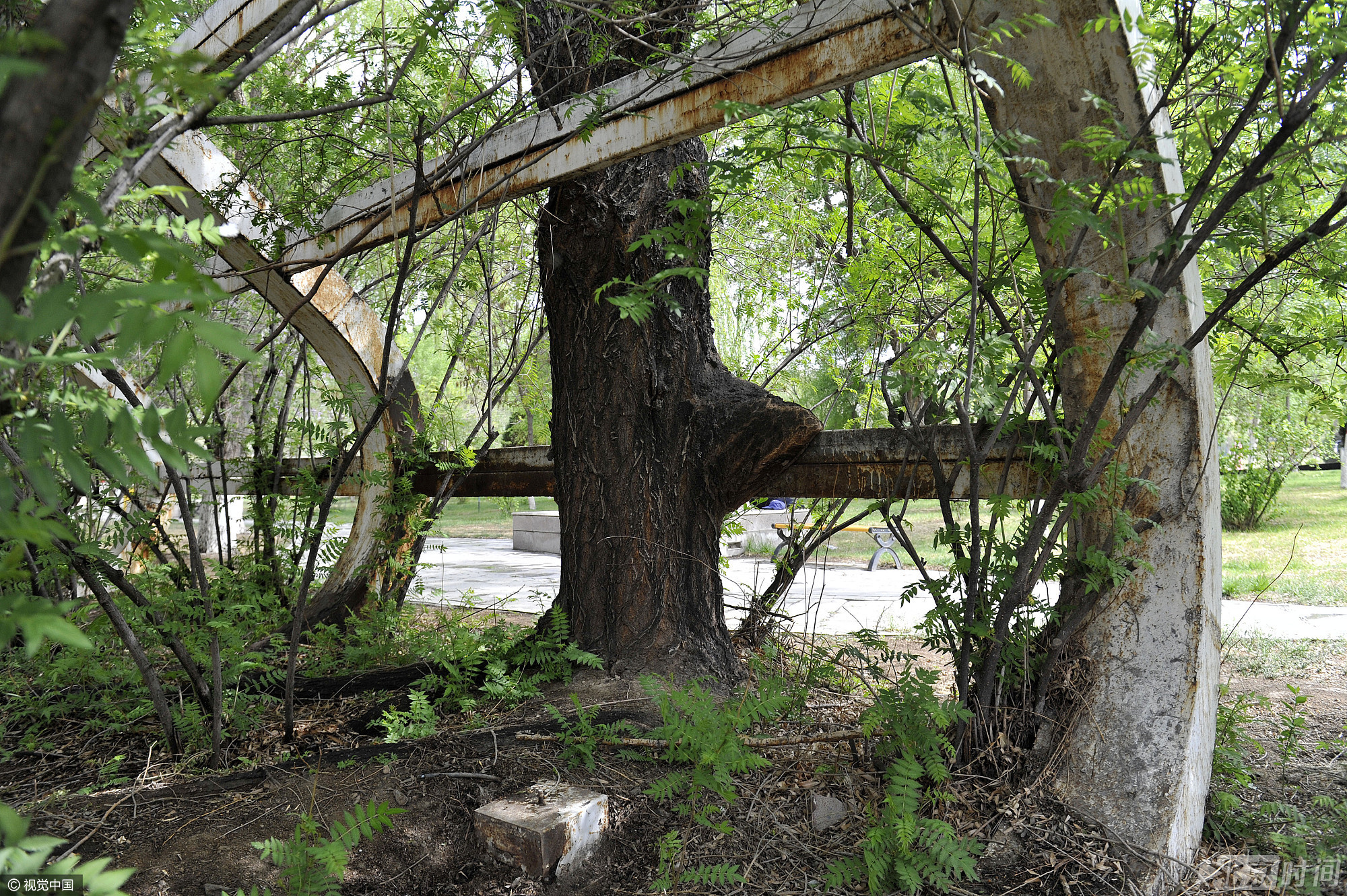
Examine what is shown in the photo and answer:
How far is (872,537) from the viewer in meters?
7.03

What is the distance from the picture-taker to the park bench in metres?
4.24

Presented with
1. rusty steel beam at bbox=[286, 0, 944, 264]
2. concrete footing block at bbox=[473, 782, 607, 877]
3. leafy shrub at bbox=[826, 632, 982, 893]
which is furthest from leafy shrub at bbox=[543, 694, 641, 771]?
rusty steel beam at bbox=[286, 0, 944, 264]

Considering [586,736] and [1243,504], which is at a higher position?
[1243,504]

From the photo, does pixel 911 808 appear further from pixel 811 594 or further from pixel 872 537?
pixel 872 537

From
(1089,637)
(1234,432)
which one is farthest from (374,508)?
(1234,432)

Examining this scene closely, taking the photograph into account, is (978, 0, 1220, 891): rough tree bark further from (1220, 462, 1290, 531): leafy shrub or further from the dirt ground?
(1220, 462, 1290, 531): leafy shrub

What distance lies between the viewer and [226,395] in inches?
291

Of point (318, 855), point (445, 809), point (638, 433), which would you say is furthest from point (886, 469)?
point (318, 855)

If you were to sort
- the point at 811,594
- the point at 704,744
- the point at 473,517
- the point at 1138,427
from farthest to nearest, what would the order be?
1. the point at 473,517
2. the point at 811,594
3. the point at 1138,427
4. the point at 704,744

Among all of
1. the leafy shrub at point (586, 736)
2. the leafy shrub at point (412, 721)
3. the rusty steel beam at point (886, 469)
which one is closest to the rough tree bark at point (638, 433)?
the rusty steel beam at point (886, 469)

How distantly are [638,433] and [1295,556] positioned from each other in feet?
28.8

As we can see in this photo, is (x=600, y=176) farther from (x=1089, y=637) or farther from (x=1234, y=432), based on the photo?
(x=1234, y=432)

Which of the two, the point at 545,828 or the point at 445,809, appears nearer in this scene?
the point at 545,828

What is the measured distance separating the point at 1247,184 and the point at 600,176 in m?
2.41
